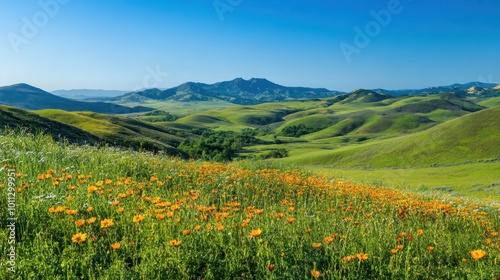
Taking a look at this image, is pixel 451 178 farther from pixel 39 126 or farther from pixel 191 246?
pixel 191 246

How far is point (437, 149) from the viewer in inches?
2906

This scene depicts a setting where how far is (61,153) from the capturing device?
439 inches

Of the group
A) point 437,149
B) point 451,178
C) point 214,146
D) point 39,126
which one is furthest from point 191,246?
point 214,146

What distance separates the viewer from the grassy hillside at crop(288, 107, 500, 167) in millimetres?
69875

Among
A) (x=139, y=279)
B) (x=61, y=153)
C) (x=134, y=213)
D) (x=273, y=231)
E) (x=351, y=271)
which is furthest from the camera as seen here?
(x=61, y=153)

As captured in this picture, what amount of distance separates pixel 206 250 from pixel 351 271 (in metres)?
1.94

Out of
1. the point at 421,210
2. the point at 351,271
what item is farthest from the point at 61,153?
the point at 421,210

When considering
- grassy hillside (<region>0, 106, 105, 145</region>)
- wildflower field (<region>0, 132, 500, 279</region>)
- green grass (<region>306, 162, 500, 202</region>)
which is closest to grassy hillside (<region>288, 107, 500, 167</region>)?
green grass (<region>306, 162, 500, 202</region>)

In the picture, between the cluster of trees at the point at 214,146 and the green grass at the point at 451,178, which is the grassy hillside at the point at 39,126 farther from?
the green grass at the point at 451,178

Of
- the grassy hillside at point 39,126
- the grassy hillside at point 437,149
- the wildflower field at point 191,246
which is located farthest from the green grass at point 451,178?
the wildflower field at point 191,246

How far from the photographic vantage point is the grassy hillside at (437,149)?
69.9m

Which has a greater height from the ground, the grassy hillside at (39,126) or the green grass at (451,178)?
the grassy hillside at (39,126)

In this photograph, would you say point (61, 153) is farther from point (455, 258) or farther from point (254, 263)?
point (455, 258)

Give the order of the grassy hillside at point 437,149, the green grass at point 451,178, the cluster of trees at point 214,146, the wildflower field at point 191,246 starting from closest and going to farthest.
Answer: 1. the wildflower field at point 191,246
2. the green grass at point 451,178
3. the grassy hillside at point 437,149
4. the cluster of trees at point 214,146
